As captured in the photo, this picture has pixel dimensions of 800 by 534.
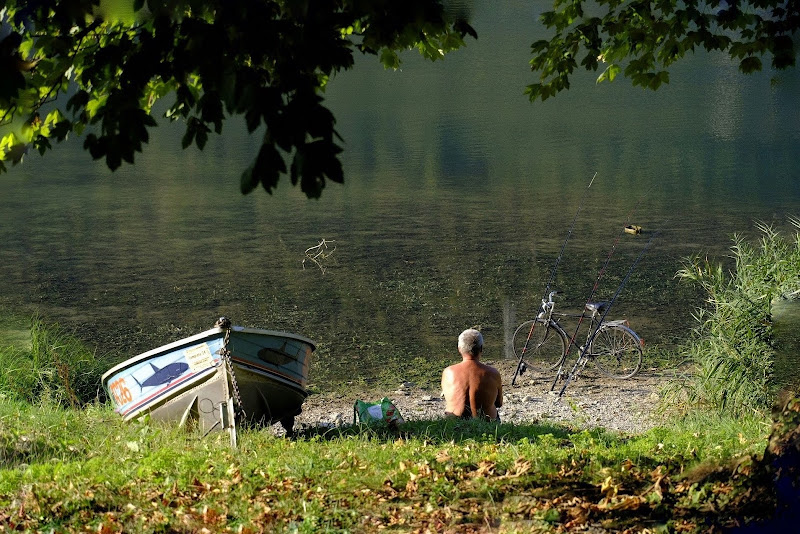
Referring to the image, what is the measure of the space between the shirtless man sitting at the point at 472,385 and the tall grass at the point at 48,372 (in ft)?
13.7

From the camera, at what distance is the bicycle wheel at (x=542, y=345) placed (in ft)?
42.7

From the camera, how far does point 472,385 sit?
878cm

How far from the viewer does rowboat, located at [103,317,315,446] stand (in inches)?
335

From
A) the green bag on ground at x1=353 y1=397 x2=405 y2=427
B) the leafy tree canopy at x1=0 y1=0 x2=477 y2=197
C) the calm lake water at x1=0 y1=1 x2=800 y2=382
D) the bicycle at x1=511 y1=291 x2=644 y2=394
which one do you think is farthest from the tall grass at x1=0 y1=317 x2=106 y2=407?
the leafy tree canopy at x1=0 y1=0 x2=477 y2=197

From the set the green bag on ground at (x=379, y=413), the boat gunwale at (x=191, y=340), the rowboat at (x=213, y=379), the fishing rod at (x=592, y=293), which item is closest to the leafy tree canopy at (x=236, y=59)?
the boat gunwale at (x=191, y=340)

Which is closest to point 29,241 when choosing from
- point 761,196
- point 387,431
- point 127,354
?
point 127,354

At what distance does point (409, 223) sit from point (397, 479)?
18071mm

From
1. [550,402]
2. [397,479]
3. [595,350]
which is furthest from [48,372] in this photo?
[397,479]

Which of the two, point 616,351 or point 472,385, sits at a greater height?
point 472,385

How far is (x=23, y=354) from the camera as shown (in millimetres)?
11727

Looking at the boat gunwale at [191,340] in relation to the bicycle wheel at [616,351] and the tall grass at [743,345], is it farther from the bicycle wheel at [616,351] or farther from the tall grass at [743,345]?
the bicycle wheel at [616,351]

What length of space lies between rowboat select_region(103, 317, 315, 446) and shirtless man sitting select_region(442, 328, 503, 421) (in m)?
1.56

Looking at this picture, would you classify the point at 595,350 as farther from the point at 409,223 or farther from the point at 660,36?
the point at 409,223

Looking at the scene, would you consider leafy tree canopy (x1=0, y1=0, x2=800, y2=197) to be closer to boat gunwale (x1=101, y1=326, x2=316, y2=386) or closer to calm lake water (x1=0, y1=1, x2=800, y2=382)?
boat gunwale (x1=101, y1=326, x2=316, y2=386)
